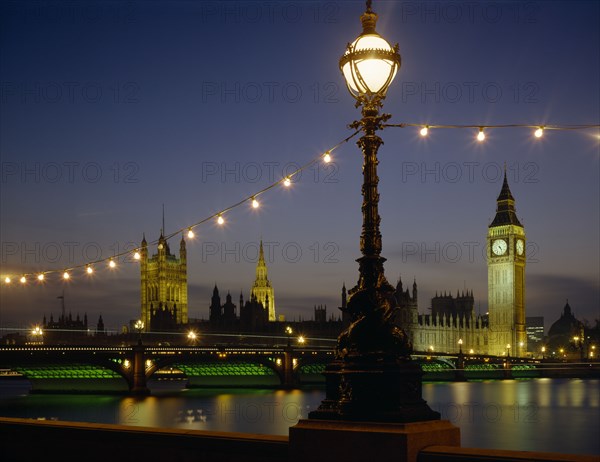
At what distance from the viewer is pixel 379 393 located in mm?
6070

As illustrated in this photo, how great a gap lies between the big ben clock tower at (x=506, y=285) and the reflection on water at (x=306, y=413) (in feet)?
176

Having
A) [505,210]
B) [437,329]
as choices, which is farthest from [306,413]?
[505,210]

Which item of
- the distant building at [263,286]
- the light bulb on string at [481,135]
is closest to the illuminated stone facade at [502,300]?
the distant building at [263,286]

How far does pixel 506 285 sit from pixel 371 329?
115596 mm

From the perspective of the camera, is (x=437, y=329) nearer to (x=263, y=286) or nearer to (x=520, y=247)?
(x=520, y=247)

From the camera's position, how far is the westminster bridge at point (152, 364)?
176 feet

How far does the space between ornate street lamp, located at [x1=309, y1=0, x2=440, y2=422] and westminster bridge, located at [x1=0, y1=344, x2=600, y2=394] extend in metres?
43.8

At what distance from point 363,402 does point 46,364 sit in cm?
5211

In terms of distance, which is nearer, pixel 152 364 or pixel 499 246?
pixel 152 364

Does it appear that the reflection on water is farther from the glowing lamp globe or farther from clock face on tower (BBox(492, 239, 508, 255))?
clock face on tower (BBox(492, 239, 508, 255))

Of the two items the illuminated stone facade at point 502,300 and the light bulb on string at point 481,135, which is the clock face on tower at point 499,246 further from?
the light bulb on string at point 481,135

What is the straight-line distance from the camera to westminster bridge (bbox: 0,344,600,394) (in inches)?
2115

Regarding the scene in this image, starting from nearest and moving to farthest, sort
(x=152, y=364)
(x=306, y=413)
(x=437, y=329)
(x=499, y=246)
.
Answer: (x=306, y=413) → (x=152, y=364) → (x=437, y=329) → (x=499, y=246)

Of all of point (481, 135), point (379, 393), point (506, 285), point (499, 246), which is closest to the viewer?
point (379, 393)
